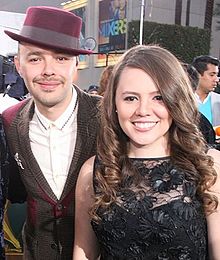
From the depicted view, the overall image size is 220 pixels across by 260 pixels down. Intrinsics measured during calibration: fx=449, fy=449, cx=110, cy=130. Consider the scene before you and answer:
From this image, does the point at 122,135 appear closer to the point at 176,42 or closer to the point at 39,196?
the point at 39,196

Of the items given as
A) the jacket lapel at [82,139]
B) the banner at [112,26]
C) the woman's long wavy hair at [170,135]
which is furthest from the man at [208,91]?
the banner at [112,26]

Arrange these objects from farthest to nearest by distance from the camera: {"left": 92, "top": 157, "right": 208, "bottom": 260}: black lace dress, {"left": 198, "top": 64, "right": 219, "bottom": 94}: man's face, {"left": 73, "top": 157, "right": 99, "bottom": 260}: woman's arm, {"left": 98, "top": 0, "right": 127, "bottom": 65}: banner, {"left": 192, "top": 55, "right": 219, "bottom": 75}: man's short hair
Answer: {"left": 98, "top": 0, "right": 127, "bottom": 65}: banner
{"left": 192, "top": 55, "right": 219, "bottom": 75}: man's short hair
{"left": 198, "top": 64, "right": 219, "bottom": 94}: man's face
{"left": 73, "top": 157, "right": 99, "bottom": 260}: woman's arm
{"left": 92, "top": 157, "right": 208, "bottom": 260}: black lace dress

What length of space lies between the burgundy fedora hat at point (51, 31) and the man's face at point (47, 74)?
4 cm

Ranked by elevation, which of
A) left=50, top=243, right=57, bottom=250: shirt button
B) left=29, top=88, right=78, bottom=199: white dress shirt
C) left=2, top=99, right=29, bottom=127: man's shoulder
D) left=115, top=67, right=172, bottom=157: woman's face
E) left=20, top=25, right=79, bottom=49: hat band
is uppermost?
left=20, top=25, right=79, bottom=49: hat band

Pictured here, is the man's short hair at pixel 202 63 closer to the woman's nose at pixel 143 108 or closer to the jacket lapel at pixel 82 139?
the jacket lapel at pixel 82 139

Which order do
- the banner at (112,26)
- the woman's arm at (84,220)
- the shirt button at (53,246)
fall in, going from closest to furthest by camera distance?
the woman's arm at (84,220) → the shirt button at (53,246) → the banner at (112,26)

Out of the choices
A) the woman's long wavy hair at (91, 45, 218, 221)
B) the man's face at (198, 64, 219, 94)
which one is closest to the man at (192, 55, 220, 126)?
the man's face at (198, 64, 219, 94)

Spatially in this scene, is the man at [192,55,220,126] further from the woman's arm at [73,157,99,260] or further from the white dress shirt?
the woman's arm at [73,157,99,260]

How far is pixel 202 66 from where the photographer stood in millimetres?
4586

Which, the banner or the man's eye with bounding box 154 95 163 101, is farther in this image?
the banner

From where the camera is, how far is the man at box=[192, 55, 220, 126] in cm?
410

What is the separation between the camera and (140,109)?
4.90ft

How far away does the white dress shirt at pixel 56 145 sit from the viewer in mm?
1895

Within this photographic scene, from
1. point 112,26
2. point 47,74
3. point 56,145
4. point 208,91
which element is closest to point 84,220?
point 56,145
